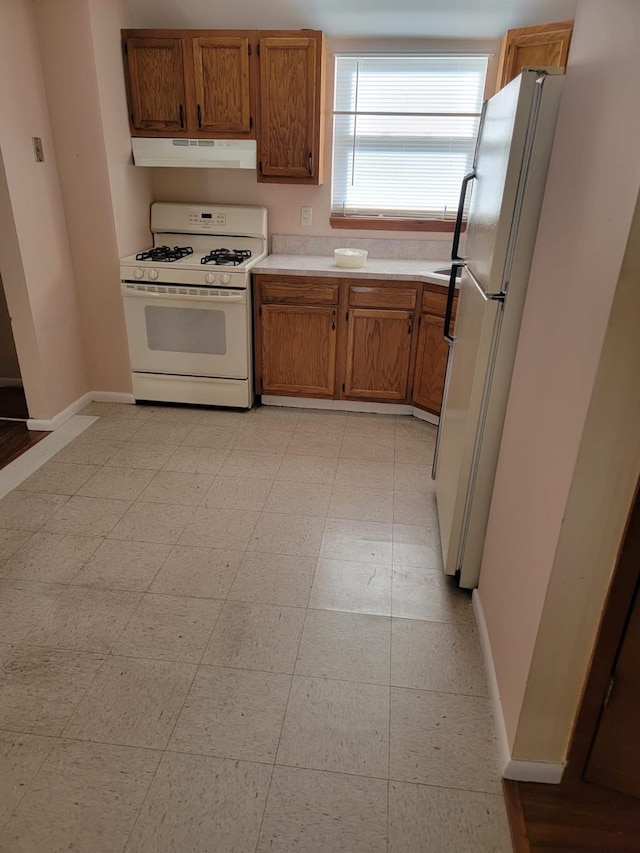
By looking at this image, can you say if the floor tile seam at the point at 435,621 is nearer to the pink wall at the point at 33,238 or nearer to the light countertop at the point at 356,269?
the light countertop at the point at 356,269

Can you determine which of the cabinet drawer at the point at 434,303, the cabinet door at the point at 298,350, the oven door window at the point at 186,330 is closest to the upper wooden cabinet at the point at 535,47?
the cabinet drawer at the point at 434,303

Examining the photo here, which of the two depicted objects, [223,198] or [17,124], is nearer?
[17,124]

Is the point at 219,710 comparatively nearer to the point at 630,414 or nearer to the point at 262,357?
the point at 630,414

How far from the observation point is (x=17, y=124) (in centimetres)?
284

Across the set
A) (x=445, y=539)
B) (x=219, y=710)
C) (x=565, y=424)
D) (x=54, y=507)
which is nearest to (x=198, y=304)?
(x=54, y=507)

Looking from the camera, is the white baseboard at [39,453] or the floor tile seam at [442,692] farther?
the white baseboard at [39,453]

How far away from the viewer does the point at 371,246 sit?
3.81 metres

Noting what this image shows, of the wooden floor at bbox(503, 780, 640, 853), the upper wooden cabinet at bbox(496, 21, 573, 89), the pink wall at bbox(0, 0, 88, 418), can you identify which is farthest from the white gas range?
the wooden floor at bbox(503, 780, 640, 853)

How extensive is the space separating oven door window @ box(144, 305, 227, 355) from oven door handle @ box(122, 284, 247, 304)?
2.6 inches

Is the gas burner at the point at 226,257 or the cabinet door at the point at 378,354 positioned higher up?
the gas burner at the point at 226,257

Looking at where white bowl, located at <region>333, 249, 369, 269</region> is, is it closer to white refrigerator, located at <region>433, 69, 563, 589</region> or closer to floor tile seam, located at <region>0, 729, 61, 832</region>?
white refrigerator, located at <region>433, 69, 563, 589</region>

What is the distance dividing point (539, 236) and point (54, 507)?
2280 millimetres

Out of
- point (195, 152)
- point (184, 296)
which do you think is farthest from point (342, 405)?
point (195, 152)

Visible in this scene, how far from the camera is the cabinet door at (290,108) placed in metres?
3.17
